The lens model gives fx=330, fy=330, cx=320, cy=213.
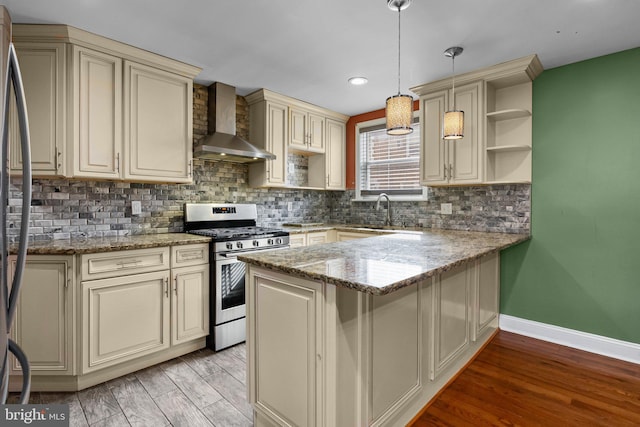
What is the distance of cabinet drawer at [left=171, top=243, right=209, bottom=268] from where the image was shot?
254 centimetres

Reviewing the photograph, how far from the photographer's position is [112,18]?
7.02 ft

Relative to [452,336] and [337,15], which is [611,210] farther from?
[337,15]

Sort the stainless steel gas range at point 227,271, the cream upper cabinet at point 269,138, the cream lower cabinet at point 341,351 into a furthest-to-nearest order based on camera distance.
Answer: the cream upper cabinet at point 269,138 → the stainless steel gas range at point 227,271 → the cream lower cabinet at point 341,351

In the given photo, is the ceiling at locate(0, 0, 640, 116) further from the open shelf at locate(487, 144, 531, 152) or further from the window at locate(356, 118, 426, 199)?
the window at locate(356, 118, 426, 199)

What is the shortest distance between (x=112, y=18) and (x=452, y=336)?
305cm

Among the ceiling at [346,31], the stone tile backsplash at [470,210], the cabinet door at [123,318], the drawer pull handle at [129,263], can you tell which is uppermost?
the ceiling at [346,31]

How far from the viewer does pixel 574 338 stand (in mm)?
2814

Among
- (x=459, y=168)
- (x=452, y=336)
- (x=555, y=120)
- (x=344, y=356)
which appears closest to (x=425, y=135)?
(x=459, y=168)

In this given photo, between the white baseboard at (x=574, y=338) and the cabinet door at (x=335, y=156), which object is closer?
the white baseboard at (x=574, y=338)

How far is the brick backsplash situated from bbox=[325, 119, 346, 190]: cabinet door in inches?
11.1

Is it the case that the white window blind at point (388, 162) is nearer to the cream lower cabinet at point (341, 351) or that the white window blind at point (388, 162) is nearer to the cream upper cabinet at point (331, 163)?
the cream upper cabinet at point (331, 163)

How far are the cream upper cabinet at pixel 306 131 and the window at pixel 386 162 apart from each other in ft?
1.88

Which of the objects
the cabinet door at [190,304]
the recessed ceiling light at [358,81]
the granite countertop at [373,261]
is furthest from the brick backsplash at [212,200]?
the recessed ceiling light at [358,81]

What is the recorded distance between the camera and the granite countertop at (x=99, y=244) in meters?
2.06
